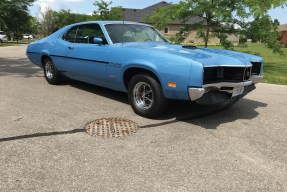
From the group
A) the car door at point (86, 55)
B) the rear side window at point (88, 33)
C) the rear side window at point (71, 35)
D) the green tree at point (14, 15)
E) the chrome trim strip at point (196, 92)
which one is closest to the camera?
the chrome trim strip at point (196, 92)

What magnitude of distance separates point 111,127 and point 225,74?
184cm

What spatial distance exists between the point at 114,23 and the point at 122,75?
1.36 metres

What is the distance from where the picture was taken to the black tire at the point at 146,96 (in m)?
4.76

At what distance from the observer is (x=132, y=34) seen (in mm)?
5988

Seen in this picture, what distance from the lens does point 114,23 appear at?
241 inches

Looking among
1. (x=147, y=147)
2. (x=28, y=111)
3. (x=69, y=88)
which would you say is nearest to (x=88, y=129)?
(x=147, y=147)

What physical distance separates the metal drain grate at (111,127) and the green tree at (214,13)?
829 centimetres

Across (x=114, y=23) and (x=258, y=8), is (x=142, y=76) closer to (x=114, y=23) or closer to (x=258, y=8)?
(x=114, y=23)

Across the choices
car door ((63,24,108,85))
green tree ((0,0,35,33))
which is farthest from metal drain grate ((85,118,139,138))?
green tree ((0,0,35,33))

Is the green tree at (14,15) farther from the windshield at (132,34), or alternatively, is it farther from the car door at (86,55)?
the windshield at (132,34)

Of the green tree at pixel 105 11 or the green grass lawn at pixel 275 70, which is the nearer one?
the green grass lawn at pixel 275 70

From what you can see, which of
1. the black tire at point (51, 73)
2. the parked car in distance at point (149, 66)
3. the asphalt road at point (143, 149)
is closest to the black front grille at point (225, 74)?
the parked car in distance at point (149, 66)

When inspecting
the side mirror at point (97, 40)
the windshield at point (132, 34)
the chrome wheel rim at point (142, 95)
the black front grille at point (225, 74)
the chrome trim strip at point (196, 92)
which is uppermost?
the windshield at point (132, 34)

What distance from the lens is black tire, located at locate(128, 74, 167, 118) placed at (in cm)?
476
